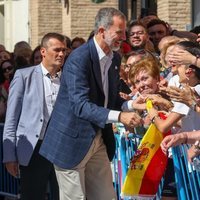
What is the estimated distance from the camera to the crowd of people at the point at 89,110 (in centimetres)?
620

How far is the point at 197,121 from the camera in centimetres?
673

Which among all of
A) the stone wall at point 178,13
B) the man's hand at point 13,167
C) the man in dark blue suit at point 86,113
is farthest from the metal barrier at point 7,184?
the stone wall at point 178,13

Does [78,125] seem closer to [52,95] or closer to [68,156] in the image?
[68,156]

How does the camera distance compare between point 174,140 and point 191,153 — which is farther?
point 191,153

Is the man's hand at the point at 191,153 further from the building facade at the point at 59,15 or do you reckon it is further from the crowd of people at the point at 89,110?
the building facade at the point at 59,15

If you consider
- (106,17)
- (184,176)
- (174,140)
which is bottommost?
(184,176)

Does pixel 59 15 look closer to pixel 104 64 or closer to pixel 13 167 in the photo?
pixel 13 167

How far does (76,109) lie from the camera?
6.27 metres

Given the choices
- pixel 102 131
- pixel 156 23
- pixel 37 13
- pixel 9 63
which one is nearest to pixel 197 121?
pixel 102 131

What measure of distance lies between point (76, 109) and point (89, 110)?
0.51 feet

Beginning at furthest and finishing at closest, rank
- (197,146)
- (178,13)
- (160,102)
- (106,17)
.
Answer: (178,13)
(160,102)
(106,17)
(197,146)

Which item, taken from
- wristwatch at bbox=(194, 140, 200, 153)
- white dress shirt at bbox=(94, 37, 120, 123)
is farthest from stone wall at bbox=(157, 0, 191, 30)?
wristwatch at bbox=(194, 140, 200, 153)

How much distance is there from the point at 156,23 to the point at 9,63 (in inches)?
95.3

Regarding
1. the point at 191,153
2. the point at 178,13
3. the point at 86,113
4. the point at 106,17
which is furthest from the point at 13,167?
the point at 178,13
